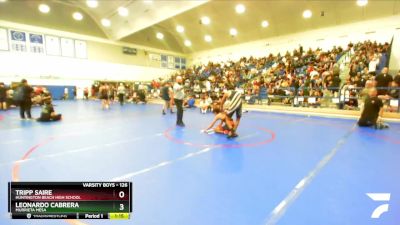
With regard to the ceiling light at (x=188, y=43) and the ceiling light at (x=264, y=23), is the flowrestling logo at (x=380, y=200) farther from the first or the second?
the ceiling light at (x=188, y=43)

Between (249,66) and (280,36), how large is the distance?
4146 mm

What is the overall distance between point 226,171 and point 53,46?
22.2m

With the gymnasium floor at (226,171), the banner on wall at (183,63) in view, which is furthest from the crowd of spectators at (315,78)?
the banner on wall at (183,63)

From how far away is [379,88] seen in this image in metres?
9.45

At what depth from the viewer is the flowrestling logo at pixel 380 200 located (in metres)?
2.39

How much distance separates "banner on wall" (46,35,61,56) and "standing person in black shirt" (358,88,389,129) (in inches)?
904

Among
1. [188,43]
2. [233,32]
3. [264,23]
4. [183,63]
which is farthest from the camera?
[183,63]

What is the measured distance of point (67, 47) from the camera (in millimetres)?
20672

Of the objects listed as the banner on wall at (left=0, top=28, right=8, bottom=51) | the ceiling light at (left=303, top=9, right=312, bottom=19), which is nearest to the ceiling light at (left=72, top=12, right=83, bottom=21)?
the banner on wall at (left=0, top=28, right=8, bottom=51)

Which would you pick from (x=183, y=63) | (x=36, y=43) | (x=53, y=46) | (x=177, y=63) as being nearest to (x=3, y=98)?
(x=36, y=43)

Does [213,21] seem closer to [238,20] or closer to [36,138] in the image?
[238,20]

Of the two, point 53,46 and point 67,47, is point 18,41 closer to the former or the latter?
point 53,46
